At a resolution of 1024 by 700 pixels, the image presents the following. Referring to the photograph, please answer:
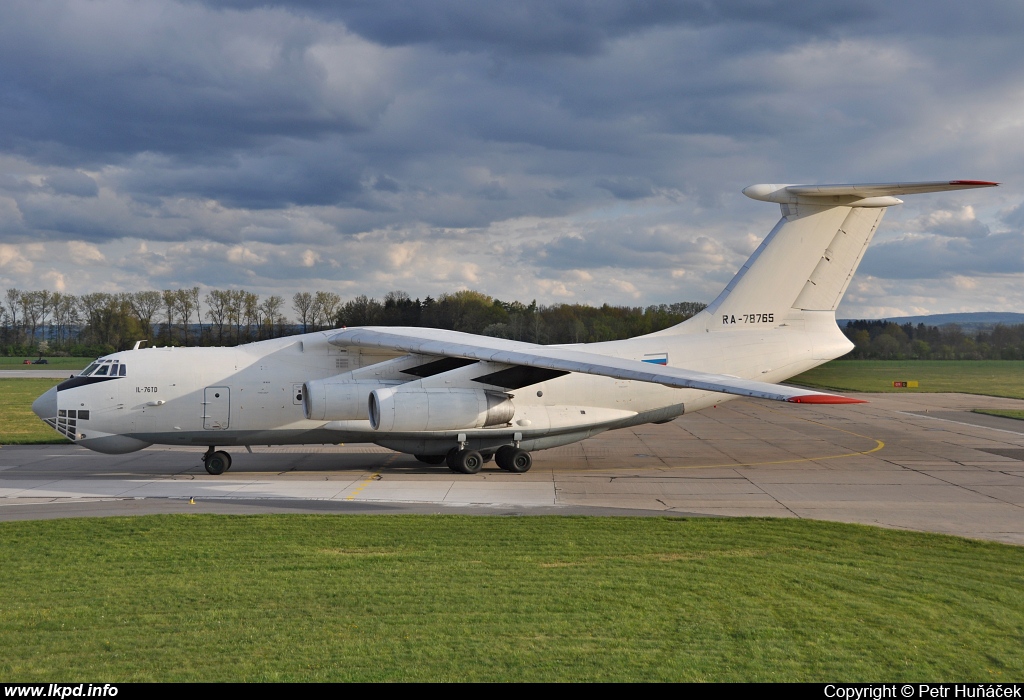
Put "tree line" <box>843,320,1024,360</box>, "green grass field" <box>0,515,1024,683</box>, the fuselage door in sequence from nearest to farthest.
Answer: "green grass field" <box>0,515,1024,683</box> → the fuselage door → "tree line" <box>843,320,1024,360</box>

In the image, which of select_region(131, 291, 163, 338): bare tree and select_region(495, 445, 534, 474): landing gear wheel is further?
select_region(131, 291, 163, 338): bare tree

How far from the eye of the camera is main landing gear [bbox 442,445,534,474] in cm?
1773

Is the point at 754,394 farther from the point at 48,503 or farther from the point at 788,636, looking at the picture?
the point at 48,503

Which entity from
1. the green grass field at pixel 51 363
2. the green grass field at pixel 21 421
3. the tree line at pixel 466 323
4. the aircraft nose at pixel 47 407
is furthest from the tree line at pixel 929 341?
the green grass field at pixel 51 363

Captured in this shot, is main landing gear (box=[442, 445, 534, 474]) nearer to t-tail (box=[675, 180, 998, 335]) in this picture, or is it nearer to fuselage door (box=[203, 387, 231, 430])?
fuselage door (box=[203, 387, 231, 430])

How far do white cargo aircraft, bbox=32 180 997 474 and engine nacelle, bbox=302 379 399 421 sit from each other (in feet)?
0.09

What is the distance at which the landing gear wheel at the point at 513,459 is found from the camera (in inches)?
703

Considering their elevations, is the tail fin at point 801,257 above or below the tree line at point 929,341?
above

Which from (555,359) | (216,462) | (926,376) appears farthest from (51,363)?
(555,359)

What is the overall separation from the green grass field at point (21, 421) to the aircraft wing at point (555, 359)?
32.3ft

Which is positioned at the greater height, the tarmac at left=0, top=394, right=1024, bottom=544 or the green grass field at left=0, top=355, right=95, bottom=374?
the tarmac at left=0, top=394, right=1024, bottom=544

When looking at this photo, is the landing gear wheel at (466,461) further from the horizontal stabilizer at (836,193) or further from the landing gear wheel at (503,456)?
the horizontal stabilizer at (836,193)

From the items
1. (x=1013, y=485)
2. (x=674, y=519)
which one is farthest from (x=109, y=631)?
(x=1013, y=485)

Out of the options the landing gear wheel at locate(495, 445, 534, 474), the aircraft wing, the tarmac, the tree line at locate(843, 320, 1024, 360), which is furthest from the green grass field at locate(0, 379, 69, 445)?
the tree line at locate(843, 320, 1024, 360)
